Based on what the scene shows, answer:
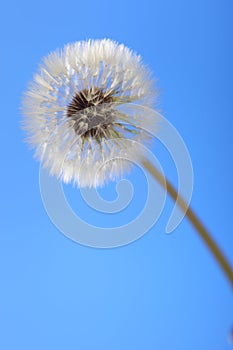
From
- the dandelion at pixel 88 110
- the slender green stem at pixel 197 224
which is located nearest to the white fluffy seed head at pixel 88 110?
the dandelion at pixel 88 110

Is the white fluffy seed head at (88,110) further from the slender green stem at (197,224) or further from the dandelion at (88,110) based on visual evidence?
the slender green stem at (197,224)

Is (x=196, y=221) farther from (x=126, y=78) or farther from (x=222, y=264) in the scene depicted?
(x=126, y=78)

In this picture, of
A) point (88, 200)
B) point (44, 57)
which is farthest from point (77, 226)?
point (44, 57)

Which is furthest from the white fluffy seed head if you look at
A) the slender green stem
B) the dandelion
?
the slender green stem

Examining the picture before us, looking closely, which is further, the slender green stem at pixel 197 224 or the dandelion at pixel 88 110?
the dandelion at pixel 88 110

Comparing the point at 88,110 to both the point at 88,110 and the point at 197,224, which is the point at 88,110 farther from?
the point at 197,224

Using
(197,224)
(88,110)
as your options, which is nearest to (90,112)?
(88,110)

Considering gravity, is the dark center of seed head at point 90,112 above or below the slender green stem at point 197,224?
above
